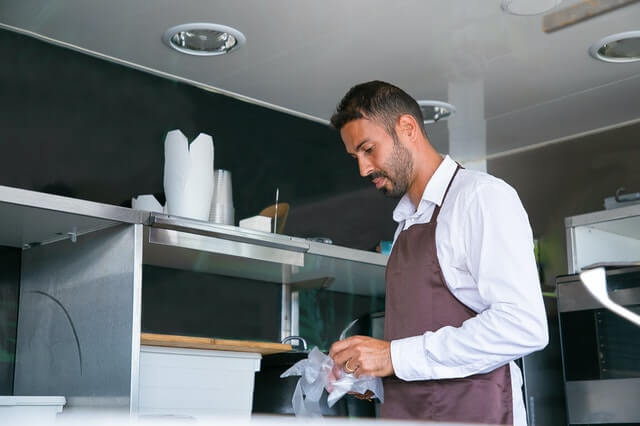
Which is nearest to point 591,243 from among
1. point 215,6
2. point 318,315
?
point 318,315

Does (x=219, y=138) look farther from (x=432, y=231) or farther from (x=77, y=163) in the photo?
(x=432, y=231)

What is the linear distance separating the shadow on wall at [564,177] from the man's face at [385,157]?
2.03 m

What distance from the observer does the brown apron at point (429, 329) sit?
162 centimetres

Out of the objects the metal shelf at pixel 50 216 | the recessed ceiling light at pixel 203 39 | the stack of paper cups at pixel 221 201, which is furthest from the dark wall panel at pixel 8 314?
the recessed ceiling light at pixel 203 39

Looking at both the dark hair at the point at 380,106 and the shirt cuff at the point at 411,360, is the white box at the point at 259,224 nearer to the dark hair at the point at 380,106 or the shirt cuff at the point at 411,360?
the dark hair at the point at 380,106

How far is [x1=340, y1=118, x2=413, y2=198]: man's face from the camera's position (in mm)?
1830

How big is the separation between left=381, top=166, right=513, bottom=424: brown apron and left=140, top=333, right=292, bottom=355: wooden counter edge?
2.56ft

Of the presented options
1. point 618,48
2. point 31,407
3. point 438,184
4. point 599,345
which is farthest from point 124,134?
point 599,345

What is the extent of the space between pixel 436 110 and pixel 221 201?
1.09m

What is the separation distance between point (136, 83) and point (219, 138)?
379 millimetres

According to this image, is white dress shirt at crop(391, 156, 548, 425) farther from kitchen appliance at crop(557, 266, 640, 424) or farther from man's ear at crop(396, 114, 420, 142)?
kitchen appliance at crop(557, 266, 640, 424)

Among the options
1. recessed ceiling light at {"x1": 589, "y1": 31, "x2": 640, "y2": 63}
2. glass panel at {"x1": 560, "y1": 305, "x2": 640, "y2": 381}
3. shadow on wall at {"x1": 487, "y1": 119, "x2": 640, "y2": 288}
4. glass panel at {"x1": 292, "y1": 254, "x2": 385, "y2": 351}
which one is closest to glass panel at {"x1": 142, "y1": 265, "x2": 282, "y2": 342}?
glass panel at {"x1": 292, "y1": 254, "x2": 385, "y2": 351}

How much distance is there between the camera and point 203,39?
2.81m

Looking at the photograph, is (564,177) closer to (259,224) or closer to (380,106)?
(259,224)
